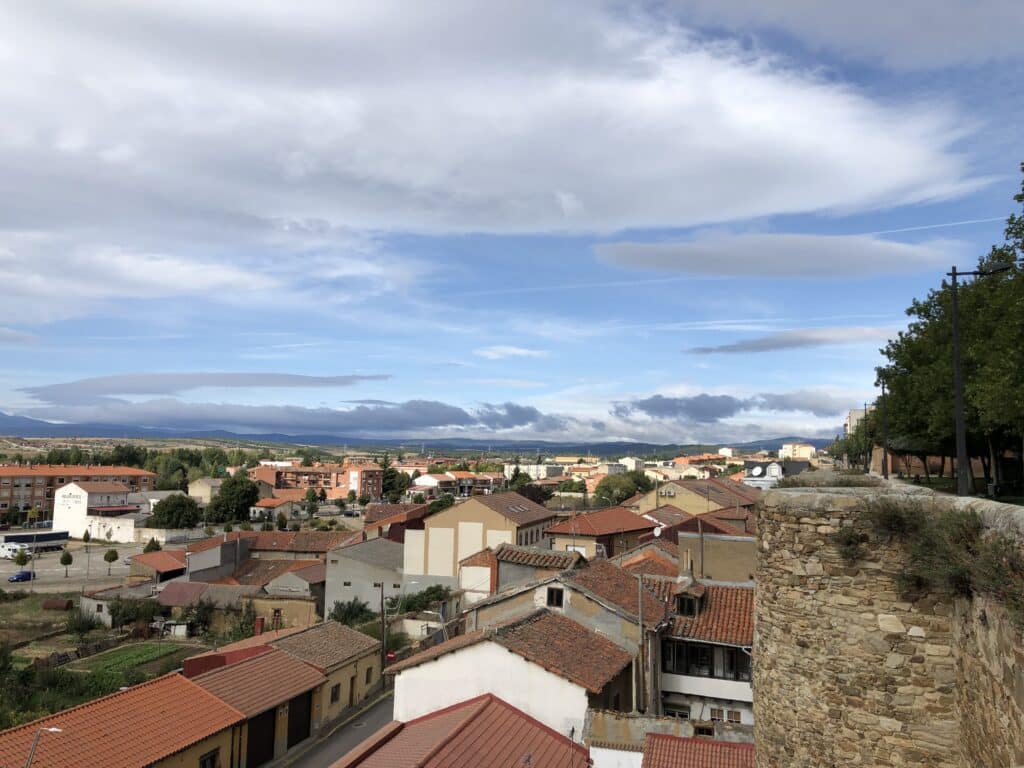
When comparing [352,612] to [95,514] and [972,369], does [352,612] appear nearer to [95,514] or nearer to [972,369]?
[972,369]

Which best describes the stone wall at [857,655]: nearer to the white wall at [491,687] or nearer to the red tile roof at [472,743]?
the red tile roof at [472,743]

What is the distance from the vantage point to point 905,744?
5.59 m

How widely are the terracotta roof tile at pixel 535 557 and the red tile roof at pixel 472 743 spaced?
11662 millimetres

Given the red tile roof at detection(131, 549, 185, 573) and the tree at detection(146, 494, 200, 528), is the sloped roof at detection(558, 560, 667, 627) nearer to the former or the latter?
the red tile roof at detection(131, 549, 185, 573)

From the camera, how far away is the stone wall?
17.0ft

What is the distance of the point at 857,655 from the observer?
19.2ft

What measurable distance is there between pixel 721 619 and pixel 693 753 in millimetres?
6870

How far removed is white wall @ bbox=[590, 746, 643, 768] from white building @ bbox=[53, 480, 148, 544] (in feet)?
275

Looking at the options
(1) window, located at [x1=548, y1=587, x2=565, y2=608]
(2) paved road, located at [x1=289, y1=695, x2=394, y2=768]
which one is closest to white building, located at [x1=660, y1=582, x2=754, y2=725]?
(1) window, located at [x1=548, y1=587, x2=565, y2=608]

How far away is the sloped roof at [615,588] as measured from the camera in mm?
20719

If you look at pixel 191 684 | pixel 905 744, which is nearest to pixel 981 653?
pixel 905 744

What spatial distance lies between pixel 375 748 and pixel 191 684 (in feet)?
23.4

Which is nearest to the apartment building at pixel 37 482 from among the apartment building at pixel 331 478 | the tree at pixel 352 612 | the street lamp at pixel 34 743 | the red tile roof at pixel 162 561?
the apartment building at pixel 331 478

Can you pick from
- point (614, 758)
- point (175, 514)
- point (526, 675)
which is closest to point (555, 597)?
point (526, 675)
